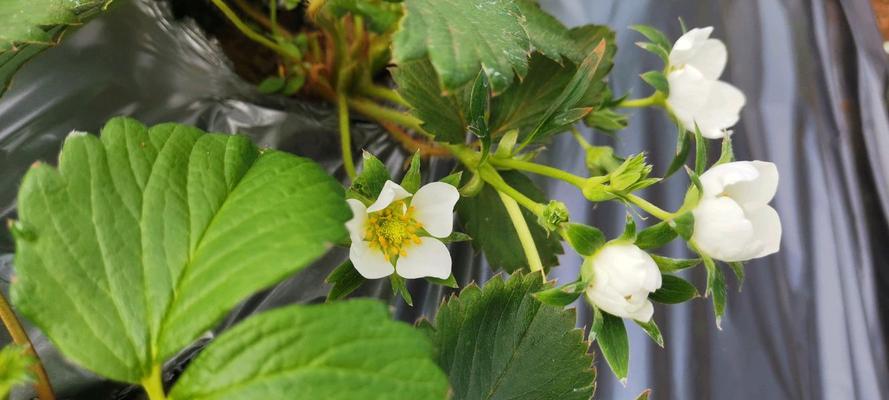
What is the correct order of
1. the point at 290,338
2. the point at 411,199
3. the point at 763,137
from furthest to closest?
the point at 763,137, the point at 411,199, the point at 290,338

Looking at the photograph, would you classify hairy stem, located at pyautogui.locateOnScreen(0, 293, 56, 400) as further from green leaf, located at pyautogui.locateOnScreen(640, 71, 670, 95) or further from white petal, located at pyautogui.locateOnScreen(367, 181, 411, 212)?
green leaf, located at pyautogui.locateOnScreen(640, 71, 670, 95)

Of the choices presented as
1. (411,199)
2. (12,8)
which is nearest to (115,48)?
(12,8)

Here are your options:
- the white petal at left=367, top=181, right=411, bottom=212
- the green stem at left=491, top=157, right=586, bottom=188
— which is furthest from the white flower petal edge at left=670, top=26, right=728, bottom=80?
the white petal at left=367, top=181, right=411, bottom=212

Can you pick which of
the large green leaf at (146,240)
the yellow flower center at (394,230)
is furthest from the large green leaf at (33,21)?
the yellow flower center at (394,230)

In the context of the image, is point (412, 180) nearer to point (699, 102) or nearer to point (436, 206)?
point (436, 206)

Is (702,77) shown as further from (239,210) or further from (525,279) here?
(239,210)

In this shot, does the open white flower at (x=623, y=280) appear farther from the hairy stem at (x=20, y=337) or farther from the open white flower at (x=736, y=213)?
the hairy stem at (x=20, y=337)
